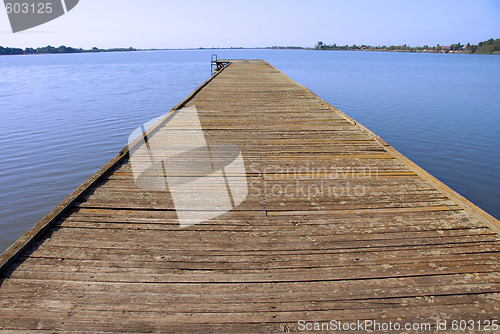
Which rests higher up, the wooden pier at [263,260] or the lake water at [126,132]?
the wooden pier at [263,260]

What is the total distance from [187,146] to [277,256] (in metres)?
2.93

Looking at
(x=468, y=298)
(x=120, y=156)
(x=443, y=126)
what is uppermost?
(x=120, y=156)

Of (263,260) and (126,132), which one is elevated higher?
(263,260)

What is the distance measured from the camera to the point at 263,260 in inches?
95.7

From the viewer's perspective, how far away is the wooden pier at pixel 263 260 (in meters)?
1.95

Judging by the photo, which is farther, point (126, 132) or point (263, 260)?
point (126, 132)

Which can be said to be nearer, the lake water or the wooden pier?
the wooden pier

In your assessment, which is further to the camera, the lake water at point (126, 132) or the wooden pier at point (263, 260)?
the lake water at point (126, 132)

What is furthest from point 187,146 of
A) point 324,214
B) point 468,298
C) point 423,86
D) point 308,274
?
point 423,86

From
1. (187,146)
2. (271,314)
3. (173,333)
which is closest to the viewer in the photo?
(173,333)

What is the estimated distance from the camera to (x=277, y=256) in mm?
2479

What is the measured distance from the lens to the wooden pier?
195 centimetres

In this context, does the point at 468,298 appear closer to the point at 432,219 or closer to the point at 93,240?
the point at 432,219

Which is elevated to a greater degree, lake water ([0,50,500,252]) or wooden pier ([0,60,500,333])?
wooden pier ([0,60,500,333])
